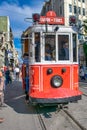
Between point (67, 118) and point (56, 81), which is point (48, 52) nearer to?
point (56, 81)

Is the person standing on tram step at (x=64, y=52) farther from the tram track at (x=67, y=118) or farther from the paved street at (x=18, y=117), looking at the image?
the paved street at (x=18, y=117)

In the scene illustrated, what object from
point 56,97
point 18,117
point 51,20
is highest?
point 51,20

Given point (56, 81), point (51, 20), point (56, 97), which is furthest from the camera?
point (51, 20)

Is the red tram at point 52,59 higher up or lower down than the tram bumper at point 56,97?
higher up

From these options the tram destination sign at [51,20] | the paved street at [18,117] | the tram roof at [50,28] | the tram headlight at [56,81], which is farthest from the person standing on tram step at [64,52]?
the paved street at [18,117]

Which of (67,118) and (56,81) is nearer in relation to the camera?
(67,118)

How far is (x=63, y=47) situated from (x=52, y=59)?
1.78 feet

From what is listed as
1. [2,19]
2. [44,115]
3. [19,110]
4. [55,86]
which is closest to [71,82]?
[55,86]

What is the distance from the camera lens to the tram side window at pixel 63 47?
40.5 feet

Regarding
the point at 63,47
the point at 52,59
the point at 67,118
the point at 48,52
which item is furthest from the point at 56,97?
the point at 63,47

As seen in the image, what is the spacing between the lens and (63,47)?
1241 cm

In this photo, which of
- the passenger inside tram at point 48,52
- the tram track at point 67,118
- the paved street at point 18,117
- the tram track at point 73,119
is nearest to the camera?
the tram track at point 73,119

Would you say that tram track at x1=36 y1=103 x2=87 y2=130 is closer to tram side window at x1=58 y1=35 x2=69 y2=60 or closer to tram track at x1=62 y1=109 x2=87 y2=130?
tram track at x1=62 y1=109 x2=87 y2=130

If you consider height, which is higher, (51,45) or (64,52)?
(51,45)
